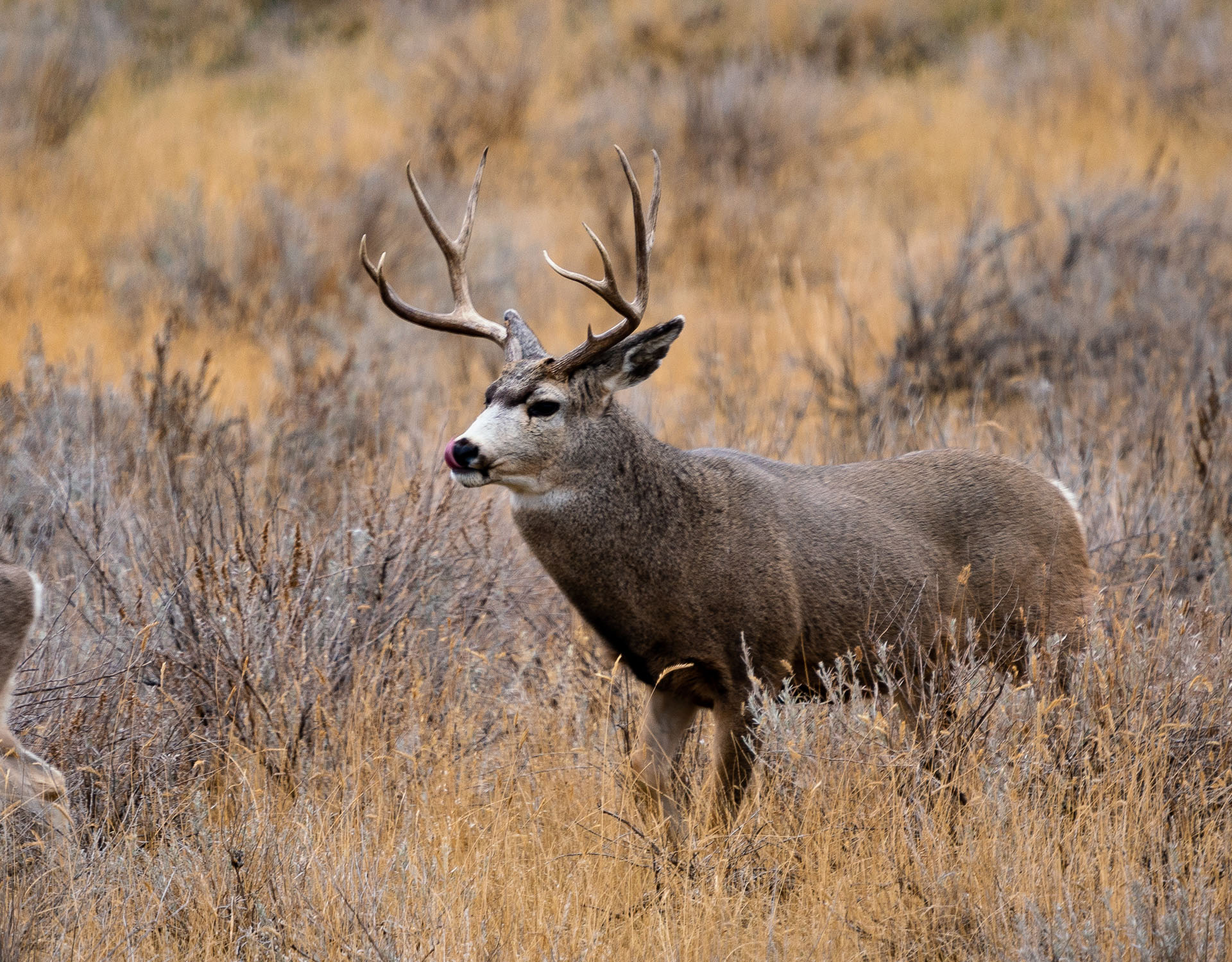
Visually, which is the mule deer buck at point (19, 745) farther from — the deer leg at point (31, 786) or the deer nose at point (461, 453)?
the deer nose at point (461, 453)

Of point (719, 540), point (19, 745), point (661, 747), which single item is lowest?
point (661, 747)

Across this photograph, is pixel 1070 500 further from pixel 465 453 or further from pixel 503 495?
pixel 503 495

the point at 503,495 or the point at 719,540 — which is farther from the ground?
the point at 719,540

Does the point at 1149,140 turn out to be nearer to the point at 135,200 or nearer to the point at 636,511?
the point at 135,200

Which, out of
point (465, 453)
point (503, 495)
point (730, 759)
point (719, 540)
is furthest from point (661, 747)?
point (503, 495)

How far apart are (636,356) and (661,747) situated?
3.84 ft

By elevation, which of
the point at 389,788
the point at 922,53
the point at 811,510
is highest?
the point at 922,53

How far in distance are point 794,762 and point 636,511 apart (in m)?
0.88

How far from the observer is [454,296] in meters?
4.51

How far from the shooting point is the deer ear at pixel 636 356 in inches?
164

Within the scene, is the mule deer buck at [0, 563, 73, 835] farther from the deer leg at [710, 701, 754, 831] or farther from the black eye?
the deer leg at [710, 701, 754, 831]

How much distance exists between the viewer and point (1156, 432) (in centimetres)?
647

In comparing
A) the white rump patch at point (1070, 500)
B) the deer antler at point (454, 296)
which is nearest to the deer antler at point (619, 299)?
the deer antler at point (454, 296)

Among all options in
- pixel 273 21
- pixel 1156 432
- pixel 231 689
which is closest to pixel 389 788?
pixel 231 689
